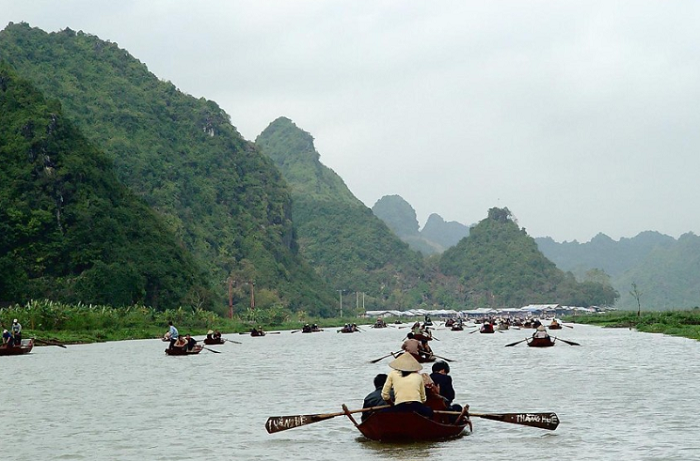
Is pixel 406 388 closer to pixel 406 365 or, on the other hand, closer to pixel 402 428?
pixel 406 365

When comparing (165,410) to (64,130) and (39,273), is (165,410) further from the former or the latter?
(64,130)

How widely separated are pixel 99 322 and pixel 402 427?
212ft

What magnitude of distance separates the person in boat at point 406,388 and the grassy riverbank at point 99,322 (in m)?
49.1

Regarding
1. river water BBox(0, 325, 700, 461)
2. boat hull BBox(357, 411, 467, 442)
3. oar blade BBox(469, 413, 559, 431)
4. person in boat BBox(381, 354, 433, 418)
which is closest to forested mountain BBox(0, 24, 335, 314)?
river water BBox(0, 325, 700, 461)

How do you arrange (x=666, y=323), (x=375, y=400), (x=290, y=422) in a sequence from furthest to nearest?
1. (x=666, y=323)
2. (x=290, y=422)
3. (x=375, y=400)

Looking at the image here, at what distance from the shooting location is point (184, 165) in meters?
180

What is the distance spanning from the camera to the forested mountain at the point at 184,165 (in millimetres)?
165250

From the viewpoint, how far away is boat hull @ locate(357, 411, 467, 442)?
57.9 ft

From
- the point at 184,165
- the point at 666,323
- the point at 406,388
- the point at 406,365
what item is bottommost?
the point at 406,388

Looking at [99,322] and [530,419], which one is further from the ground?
[99,322]

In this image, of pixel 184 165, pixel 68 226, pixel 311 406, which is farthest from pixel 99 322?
pixel 184 165

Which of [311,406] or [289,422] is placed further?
[311,406]

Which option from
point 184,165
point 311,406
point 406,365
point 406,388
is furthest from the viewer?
point 184,165

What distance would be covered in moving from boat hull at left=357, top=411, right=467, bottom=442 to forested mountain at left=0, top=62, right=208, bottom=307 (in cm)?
8059
